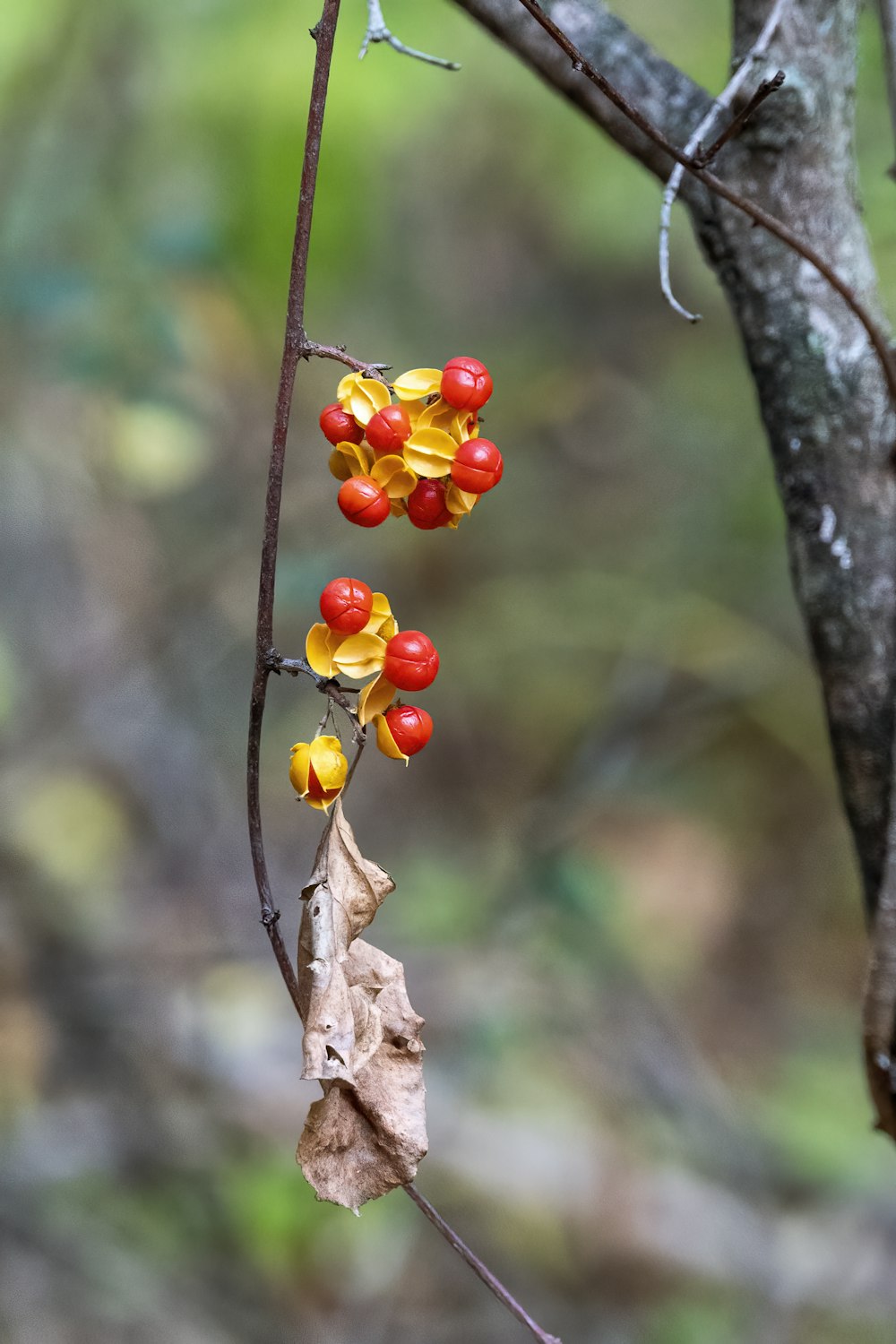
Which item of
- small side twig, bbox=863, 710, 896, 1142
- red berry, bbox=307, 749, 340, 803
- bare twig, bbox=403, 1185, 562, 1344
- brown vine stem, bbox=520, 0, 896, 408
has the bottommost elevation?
bare twig, bbox=403, 1185, 562, 1344

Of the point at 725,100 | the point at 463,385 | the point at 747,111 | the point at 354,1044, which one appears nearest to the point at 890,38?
the point at 725,100

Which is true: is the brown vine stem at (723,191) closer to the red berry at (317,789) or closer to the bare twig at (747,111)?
the bare twig at (747,111)

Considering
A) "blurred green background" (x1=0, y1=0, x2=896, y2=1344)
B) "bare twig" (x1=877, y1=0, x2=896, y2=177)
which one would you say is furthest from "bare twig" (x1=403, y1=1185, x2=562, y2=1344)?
"blurred green background" (x1=0, y1=0, x2=896, y2=1344)

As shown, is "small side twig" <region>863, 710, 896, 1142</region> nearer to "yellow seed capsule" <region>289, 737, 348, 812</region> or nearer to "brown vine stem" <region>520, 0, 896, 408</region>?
"brown vine stem" <region>520, 0, 896, 408</region>

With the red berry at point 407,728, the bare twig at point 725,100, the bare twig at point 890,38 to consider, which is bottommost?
the red berry at point 407,728

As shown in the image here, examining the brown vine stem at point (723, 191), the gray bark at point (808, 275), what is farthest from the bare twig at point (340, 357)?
the gray bark at point (808, 275)

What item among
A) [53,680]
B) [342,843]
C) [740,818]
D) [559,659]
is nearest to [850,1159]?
[740,818]

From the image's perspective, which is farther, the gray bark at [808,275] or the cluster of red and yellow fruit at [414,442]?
the gray bark at [808,275]
